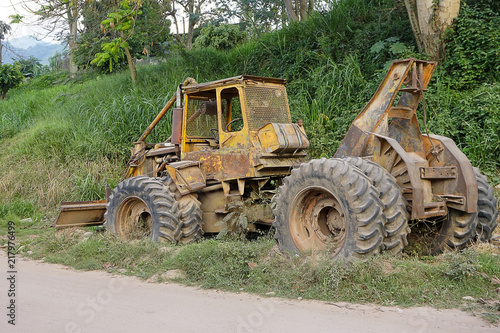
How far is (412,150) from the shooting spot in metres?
6.49

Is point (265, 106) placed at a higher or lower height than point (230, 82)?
lower

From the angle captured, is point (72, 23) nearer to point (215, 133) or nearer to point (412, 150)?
point (215, 133)

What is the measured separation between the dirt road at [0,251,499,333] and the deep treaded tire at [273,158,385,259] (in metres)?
0.93

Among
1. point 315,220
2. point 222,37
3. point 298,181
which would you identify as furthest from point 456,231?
point 222,37

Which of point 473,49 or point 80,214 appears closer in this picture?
point 80,214

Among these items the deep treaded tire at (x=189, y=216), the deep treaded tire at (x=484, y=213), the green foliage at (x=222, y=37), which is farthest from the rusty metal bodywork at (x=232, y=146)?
the green foliage at (x=222, y=37)

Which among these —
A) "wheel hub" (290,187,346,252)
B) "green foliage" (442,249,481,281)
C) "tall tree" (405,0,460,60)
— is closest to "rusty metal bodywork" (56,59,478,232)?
"green foliage" (442,249,481,281)

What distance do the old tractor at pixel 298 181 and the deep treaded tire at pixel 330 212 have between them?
0.01m

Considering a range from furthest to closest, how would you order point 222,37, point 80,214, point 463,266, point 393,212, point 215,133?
point 222,37
point 80,214
point 215,133
point 393,212
point 463,266

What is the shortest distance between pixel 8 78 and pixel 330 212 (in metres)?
22.0

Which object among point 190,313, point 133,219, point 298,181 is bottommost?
point 190,313

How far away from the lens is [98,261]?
686cm

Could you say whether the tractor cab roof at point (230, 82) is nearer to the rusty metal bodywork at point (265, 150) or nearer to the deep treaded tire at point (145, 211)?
the rusty metal bodywork at point (265, 150)

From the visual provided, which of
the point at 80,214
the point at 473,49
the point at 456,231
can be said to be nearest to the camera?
the point at 456,231
